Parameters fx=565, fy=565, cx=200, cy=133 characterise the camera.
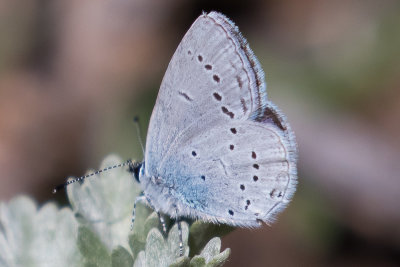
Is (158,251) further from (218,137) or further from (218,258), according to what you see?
(218,137)

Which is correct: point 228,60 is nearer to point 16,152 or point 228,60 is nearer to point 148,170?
point 148,170

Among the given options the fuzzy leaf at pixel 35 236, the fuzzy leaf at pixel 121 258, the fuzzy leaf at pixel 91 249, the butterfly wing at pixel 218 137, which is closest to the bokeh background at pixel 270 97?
the fuzzy leaf at pixel 35 236

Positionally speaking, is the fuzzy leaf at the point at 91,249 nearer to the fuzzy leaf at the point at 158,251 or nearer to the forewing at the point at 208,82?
the fuzzy leaf at the point at 158,251

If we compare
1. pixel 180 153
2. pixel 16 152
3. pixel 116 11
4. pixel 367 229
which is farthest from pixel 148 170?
pixel 116 11

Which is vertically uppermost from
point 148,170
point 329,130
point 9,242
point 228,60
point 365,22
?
point 365,22

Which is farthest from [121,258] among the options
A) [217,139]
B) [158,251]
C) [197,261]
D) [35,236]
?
[217,139]
